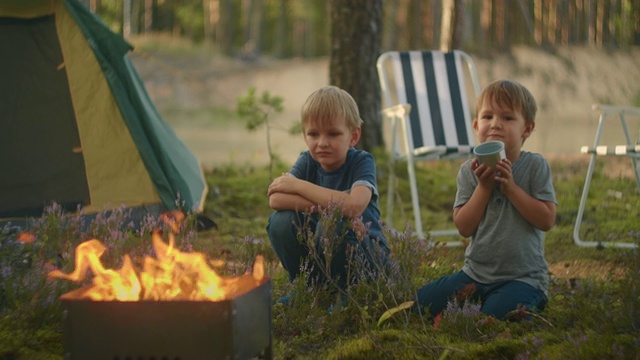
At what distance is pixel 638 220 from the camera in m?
6.33

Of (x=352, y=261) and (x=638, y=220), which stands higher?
(x=352, y=261)

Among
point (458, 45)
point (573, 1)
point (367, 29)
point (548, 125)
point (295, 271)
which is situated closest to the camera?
point (295, 271)

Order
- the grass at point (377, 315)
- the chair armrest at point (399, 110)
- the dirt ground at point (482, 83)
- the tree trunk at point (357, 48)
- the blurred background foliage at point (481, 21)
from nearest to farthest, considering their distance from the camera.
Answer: the grass at point (377, 315), the chair armrest at point (399, 110), the tree trunk at point (357, 48), the dirt ground at point (482, 83), the blurred background foliage at point (481, 21)

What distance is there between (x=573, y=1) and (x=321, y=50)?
17549mm

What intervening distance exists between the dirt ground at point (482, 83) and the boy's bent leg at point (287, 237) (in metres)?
10.2

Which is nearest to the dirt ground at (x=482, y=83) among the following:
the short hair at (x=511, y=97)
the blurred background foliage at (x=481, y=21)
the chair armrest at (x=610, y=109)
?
the blurred background foliage at (x=481, y=21)

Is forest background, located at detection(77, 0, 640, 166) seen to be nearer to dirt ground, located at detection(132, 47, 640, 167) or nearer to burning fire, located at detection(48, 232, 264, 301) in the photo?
dirt ground, located at detection(132, 47, 640, 167)

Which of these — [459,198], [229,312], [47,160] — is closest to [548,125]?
[47,160]

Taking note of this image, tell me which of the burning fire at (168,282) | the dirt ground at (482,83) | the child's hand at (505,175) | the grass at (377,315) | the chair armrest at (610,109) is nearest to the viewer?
the burning fire at (168,282)

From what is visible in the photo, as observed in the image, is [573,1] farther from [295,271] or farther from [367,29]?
[295,271]

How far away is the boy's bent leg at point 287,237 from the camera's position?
367cm

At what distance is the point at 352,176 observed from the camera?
381 cm

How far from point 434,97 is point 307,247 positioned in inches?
141

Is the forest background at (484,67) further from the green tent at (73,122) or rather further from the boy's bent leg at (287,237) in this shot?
the boy's bent leg at (287,237)
